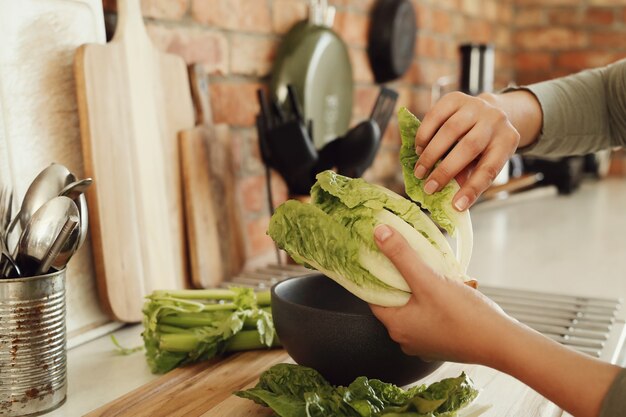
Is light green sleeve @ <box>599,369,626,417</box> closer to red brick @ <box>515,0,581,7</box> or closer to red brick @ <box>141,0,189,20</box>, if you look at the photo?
red brick @ <box>141,0,189,20</box>

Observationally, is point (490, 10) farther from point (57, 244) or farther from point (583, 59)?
point (57, 244)

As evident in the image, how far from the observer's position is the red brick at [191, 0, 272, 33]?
1.39 metres

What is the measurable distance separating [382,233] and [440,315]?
10cm

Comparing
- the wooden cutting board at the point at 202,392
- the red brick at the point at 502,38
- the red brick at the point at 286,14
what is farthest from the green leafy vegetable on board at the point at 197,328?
the red brick at the point at 502,38

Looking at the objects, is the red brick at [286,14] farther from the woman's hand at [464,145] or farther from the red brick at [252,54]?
the woman's hand at [464,145]

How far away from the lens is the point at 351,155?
1.46 metres

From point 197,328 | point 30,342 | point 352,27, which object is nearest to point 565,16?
point 352,27

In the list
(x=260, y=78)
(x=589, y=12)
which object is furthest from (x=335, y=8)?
(x=589, y=12)

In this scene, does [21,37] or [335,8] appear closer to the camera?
[21,37]

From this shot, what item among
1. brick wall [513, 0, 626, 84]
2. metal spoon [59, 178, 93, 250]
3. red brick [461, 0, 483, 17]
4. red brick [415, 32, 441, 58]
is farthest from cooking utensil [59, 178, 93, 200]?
brick wall [513, 0, 626, 84]

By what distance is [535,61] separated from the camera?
10.6 ft

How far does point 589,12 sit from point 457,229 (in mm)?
2750

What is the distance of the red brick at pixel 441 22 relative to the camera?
2.46 meters

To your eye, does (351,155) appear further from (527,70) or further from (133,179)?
(527,70)
